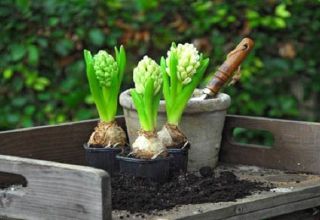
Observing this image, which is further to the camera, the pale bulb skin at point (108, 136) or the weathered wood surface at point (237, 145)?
the weathered wood surface at point (237, 145)

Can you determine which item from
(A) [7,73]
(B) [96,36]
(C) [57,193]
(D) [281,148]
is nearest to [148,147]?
(C) [57,193]

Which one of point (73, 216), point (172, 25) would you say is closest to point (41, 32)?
point (172, 25)

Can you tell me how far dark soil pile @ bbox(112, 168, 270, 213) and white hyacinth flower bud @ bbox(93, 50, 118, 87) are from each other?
28cm

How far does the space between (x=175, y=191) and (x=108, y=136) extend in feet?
0.99

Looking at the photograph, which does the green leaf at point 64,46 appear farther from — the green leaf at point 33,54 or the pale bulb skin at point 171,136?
the pale bulb skin at point 171,136

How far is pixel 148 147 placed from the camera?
211cm

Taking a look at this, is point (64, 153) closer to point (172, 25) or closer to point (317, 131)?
point (317, 131)

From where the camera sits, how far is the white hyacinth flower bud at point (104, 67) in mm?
2242

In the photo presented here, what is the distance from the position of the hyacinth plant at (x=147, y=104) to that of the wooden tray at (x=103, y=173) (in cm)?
17

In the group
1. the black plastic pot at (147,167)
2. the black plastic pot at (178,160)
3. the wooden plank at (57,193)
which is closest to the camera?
the wooden plank at (57,193)

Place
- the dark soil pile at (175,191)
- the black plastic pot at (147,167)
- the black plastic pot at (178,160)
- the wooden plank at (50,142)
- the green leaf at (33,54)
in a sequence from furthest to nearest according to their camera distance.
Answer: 1. the green leaf at (33,54)
2. the wooden plank at (50,142)
3. the black plastic pot at (178,160)
4. the black plastic pot at (147,167)
5. the dark soil pile at (175,191)

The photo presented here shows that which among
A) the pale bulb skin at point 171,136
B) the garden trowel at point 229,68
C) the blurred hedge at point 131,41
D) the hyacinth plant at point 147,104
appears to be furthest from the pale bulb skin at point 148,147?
the blurred hedge at point 131,41

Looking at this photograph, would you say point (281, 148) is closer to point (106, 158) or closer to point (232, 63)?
point (232, 63)

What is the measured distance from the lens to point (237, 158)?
2.63 meters
